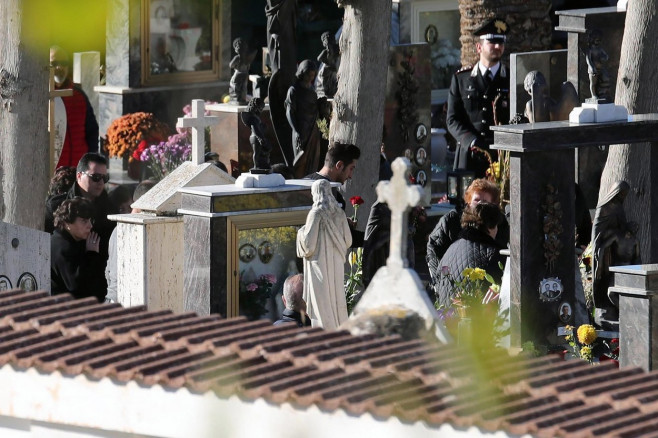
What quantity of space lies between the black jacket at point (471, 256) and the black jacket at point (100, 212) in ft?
6.87

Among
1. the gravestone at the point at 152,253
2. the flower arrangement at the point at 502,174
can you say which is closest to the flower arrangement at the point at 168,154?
the flower arrangement at the point at 502,174

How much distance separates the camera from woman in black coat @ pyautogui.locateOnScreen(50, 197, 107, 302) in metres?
11.1

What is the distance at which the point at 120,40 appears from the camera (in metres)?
21.8

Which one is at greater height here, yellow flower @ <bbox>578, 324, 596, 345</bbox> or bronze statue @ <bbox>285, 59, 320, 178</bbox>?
bronze statue @ <bbox>285, 59, 320, 178</bbox>

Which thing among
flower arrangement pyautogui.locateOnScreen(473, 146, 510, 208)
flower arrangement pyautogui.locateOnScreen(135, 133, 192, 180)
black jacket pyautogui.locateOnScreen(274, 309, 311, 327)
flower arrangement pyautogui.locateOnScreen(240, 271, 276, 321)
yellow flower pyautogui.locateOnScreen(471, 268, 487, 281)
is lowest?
black jacket pyautogui.locateOnScreen(274, 309, 311, 327)

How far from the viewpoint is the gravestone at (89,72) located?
21828 millimetres

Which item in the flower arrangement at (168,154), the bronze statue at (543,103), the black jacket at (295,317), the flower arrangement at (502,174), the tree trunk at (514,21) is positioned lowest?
the black jacket at (295,317)

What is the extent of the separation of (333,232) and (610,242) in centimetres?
172

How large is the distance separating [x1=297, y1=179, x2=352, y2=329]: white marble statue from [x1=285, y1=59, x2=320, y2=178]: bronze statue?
6.08 m

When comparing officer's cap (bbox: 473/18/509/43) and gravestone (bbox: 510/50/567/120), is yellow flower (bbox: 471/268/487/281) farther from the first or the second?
officer's cap (bbox: 473/18/509/43)

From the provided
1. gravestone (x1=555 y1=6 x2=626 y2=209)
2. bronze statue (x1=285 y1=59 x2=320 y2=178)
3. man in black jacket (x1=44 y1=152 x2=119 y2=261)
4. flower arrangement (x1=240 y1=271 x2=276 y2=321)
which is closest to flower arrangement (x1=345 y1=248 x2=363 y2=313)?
flower arrangement (x1=240 y1=271 x2=276 y2=321)

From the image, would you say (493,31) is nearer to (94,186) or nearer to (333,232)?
(94,186)

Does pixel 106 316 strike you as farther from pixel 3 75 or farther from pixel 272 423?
pixel 3 75

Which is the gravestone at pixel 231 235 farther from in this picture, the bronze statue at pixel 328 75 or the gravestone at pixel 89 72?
the gravestone at pixel 89 72
